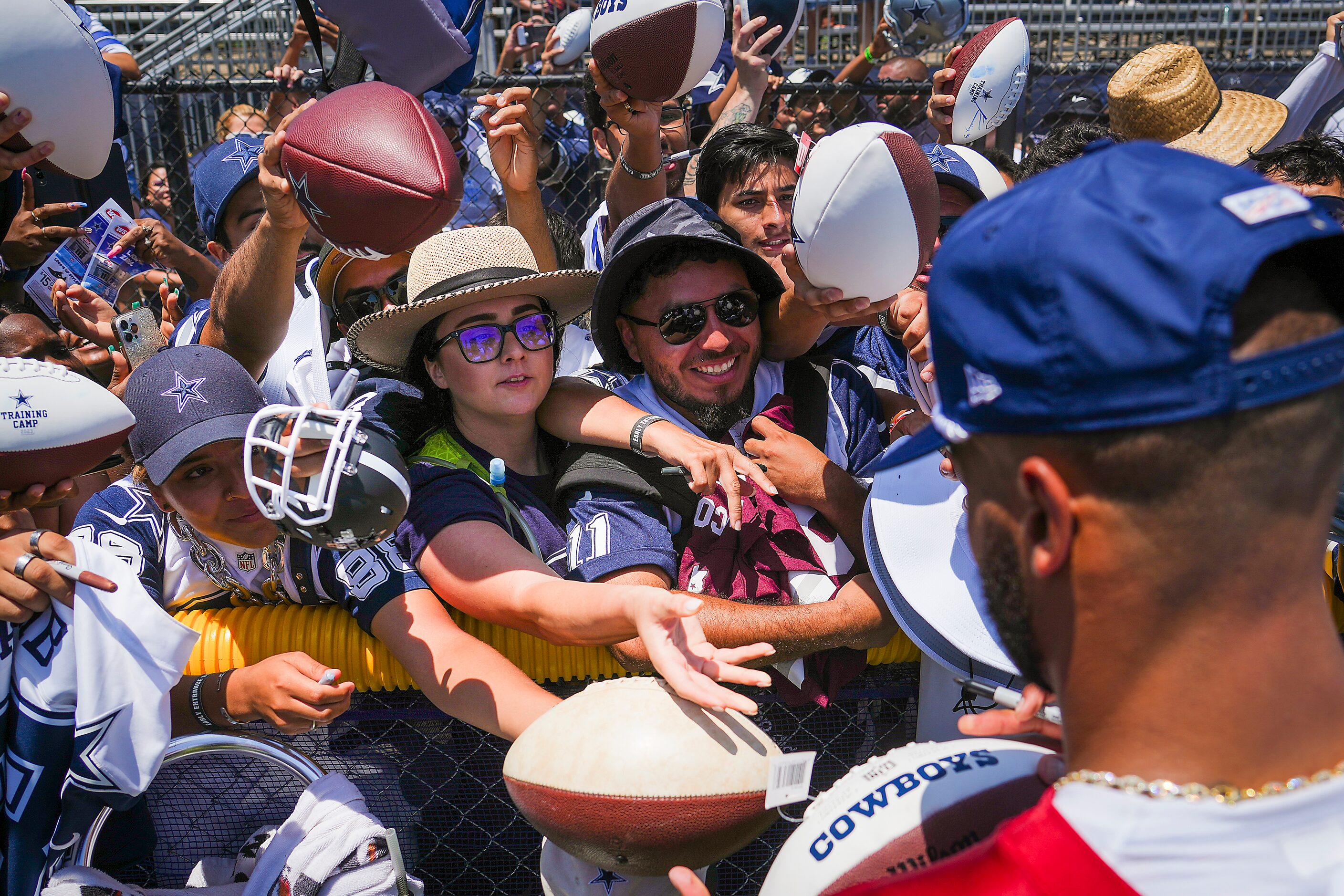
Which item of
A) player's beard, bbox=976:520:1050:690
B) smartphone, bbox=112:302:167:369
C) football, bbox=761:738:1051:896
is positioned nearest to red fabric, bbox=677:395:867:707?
football, bbox=761:738:1051:896

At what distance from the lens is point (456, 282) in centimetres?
284

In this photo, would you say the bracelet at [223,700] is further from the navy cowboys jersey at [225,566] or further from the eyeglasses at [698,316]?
the eyeglasses at [698,316]

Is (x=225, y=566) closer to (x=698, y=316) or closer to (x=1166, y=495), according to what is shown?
(x=698, y=316)

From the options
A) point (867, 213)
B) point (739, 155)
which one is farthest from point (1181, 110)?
point (867, 213)

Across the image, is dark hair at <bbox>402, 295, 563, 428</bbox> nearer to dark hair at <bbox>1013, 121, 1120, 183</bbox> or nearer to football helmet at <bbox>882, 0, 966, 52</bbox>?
dark hair at <bbox>1013, 121, 1120, 183</bbox>

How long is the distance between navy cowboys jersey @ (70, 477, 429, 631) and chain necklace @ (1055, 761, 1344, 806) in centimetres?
184

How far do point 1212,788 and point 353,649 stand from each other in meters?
2.05

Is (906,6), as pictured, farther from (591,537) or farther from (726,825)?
(726,825)

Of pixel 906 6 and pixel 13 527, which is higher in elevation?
pixel 906 6

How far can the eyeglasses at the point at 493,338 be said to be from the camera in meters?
2.83

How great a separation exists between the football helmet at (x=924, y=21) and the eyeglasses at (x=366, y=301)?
3862mm

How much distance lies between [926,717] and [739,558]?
25.4 inches

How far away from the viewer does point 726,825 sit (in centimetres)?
191

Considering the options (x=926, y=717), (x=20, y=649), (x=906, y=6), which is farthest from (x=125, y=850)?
(x=906, y=6)
